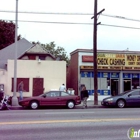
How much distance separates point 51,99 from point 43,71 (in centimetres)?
742

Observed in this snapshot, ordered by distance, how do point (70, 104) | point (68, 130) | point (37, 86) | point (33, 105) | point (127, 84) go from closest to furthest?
point (68, 130) < point (33, 105) < point (70, 104) < point (37, 86) < point (127, 84)

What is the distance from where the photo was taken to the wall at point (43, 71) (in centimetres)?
2555

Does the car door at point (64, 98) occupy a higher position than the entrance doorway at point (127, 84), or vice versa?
the entrance doorway at point (127, 84)

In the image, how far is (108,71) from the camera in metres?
27.3

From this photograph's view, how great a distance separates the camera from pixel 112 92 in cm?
2744

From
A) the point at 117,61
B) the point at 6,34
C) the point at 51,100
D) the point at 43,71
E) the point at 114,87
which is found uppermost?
the point at 6,34

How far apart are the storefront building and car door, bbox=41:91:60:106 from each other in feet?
24.5

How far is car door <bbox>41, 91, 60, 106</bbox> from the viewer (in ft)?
61.8

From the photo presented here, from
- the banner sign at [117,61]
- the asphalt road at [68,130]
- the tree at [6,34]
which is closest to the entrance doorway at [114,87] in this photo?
the banner sign at [117,61]

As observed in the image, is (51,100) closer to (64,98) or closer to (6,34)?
(64,98)

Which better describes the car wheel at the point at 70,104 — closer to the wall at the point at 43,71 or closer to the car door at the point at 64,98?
the car door at the point at 64,98

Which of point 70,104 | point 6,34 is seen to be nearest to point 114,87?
point 70,104

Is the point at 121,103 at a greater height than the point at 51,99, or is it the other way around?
the point at 51,99

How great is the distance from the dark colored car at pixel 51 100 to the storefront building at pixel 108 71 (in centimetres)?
714
